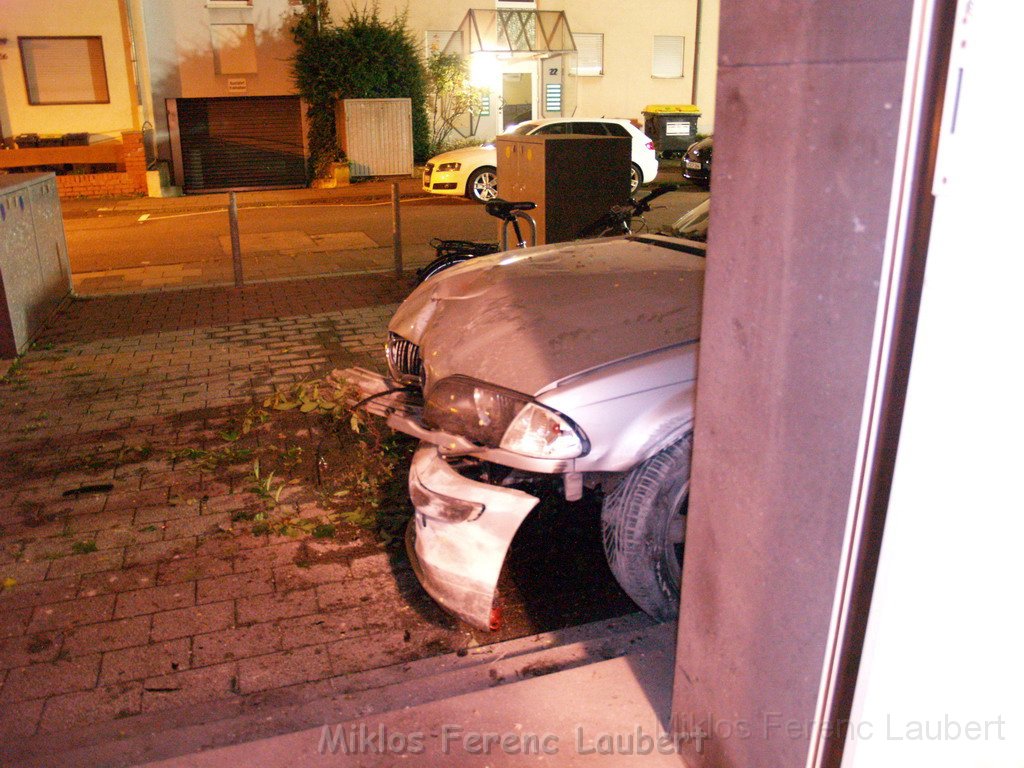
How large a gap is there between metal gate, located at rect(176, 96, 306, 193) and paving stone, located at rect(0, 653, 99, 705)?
19.7 metres

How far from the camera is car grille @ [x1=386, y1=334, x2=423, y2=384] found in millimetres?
4328

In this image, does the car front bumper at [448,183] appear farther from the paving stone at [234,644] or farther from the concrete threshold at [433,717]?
the concrete threshold at [433,717]

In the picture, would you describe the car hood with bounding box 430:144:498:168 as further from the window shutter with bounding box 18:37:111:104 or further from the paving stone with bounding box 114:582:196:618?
the paving stone with bounding box 114:582:196:618

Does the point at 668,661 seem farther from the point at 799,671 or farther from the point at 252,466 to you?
the point at 252,466

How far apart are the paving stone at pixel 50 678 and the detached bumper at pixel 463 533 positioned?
50.5 inches

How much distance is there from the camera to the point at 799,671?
1.92 m

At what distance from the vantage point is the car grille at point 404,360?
14.2ft

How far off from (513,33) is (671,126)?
5.00 meters

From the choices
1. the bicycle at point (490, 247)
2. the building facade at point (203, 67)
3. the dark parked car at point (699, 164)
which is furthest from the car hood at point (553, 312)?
the building facade at point (203, 67)

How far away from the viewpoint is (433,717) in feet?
8.83

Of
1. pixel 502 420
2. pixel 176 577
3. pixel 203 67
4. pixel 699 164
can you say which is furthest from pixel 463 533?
pixel 203 67

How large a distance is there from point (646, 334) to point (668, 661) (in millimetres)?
1234

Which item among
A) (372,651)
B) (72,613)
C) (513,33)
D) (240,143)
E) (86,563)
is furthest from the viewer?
(513,33)

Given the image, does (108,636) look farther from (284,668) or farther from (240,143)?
(240,143)
